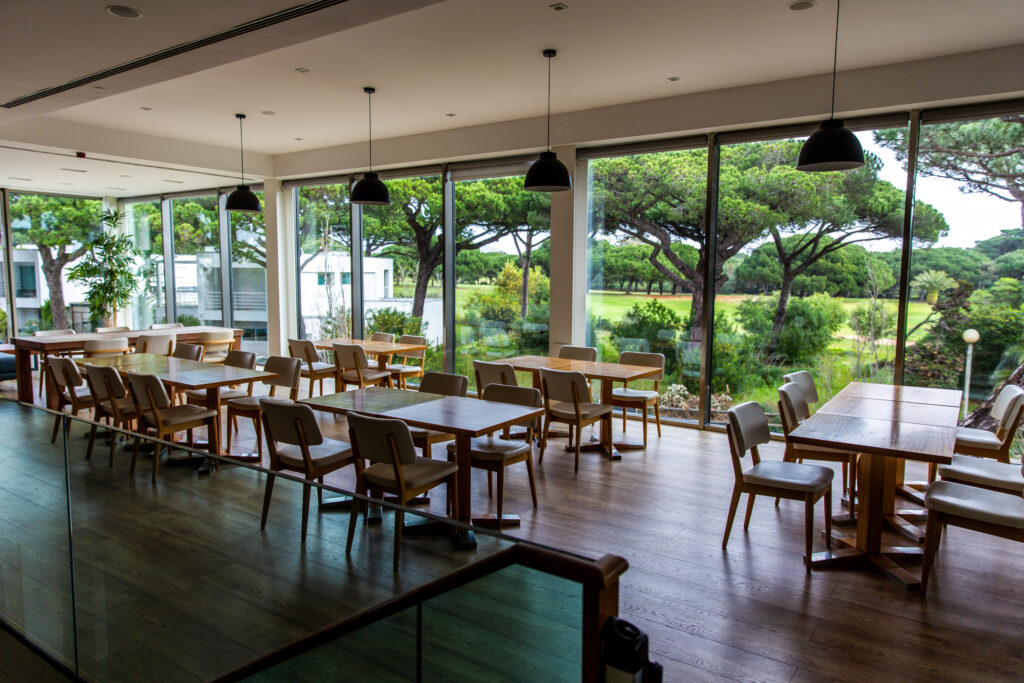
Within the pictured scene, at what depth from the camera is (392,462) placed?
11.4 ft

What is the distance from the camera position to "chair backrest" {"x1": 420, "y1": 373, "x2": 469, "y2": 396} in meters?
4.97

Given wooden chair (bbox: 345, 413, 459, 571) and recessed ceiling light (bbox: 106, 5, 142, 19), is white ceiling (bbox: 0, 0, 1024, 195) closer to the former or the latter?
recessed ceiling light (bbox: 106, 5, 142, 19)

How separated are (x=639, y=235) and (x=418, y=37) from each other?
3.27 metres

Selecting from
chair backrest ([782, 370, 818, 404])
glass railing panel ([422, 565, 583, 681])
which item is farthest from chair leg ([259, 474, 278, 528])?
chair backrest ([782, 370, 818, 404])

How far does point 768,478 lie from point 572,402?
1.96 meters

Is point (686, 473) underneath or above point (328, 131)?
underneath

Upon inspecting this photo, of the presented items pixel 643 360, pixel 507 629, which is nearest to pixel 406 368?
pixel 643 360

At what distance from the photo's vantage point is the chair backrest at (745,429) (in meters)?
3.66

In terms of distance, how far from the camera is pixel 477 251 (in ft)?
27.6

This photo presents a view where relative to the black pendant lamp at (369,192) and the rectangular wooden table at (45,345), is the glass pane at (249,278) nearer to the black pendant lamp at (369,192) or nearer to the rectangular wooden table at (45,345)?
the rectangular wooden table at (45,345)

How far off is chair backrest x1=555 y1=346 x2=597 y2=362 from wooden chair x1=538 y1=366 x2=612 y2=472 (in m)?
1.14

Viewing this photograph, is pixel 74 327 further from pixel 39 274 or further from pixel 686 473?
pixel 686 473

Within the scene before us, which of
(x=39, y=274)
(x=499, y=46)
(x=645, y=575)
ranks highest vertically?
(x=499, y=46)

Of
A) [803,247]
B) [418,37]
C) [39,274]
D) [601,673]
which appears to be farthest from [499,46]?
[39,274]
